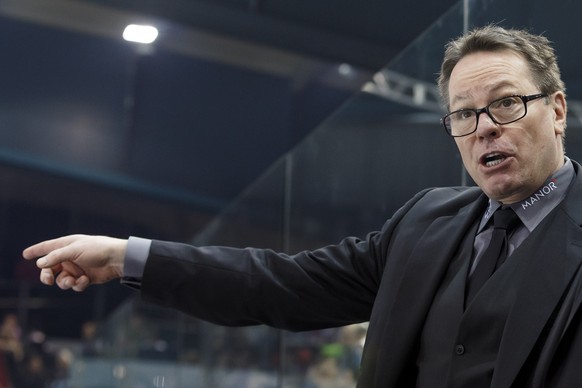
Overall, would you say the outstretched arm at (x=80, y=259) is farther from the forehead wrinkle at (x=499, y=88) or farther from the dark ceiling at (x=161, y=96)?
the dark ceiling at (x=161, y=96)

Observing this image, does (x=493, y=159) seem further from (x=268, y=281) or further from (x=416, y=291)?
(x=268, y=281)

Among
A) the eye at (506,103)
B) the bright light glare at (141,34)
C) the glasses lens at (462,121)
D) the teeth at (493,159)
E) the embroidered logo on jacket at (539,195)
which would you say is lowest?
the embroidered logo on jacket at (539,195)

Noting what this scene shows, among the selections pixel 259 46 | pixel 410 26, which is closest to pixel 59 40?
pixel 259 46

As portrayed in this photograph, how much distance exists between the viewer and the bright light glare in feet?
19.5

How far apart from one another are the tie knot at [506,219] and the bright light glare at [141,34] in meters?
4.95

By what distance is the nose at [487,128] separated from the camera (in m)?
1.19

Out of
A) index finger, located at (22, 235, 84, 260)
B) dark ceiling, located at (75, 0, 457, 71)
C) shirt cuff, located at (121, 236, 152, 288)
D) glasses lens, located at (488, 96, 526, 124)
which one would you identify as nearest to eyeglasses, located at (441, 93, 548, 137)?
glasses lens, located at (488, 96, 526, 124)

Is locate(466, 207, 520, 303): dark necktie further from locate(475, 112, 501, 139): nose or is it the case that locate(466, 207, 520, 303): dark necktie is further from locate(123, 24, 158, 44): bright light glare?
locate(123, 24, 158, 44): bright light glare

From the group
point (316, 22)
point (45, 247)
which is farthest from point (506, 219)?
point (316, 22)

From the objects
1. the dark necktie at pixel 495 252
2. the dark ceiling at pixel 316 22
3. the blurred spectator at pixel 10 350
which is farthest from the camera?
the blurred spectator at pixel 10 350

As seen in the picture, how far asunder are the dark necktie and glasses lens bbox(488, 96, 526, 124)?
0.11 meters

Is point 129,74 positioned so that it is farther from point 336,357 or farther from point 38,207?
point 336,357

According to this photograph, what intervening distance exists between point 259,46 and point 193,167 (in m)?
1.28

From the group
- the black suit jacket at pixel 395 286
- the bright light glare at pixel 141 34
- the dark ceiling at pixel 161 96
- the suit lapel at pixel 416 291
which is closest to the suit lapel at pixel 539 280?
the black suit jacket at pixel 395 286
